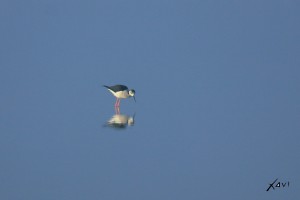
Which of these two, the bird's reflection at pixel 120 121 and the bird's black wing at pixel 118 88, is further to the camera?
the bird's black wing at pixel 118 88

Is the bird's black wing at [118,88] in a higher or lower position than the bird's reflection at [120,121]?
higher

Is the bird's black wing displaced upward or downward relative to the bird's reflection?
upward

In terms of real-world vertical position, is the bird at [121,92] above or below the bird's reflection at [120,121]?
above

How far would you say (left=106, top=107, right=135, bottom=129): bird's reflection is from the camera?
11.2 meters

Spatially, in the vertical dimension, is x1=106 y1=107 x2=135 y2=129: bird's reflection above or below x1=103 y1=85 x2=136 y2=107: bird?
below

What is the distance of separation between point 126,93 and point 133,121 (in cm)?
157

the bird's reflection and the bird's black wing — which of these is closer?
the bird's reflection

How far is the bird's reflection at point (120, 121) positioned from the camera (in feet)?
36.7

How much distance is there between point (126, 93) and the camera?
1299 cm

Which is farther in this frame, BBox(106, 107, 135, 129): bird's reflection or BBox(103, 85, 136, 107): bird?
BBox(103, 85, 136, 107): bird

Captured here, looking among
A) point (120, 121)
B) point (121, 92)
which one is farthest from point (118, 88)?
point (120, 121)

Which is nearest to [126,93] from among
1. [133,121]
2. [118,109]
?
[118,109]

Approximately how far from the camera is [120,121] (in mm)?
11516

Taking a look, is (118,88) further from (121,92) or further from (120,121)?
(120,121)
